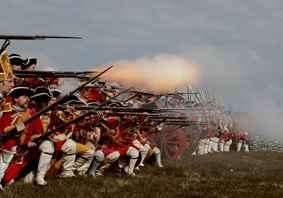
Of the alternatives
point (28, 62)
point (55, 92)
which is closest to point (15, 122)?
point (28, 62)

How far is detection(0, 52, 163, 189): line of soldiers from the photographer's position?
1039cm

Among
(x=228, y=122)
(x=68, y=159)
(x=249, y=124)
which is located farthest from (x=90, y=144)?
(x=249, y=124)

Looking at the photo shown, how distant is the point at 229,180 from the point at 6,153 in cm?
708

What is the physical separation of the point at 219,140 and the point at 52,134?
111ft

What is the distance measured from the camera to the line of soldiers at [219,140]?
39.0m

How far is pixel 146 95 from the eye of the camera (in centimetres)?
1948

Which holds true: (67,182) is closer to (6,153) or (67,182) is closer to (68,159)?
(68,159)

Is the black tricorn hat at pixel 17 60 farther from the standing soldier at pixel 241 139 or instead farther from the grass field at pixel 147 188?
the standing soldier at pixel 241 139

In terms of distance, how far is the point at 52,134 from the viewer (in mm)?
12305

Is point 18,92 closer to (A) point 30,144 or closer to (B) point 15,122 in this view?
(B) point 15,122

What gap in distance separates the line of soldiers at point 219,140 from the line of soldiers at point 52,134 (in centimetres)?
1991

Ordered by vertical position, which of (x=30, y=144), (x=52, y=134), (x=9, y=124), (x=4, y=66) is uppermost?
(x=4, y=66)

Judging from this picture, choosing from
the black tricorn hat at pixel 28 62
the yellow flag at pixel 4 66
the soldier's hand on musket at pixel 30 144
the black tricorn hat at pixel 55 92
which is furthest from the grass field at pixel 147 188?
the black tricorn hat at pixel 28 62

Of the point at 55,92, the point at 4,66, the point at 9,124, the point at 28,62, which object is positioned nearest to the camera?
A: the point at 9,124
